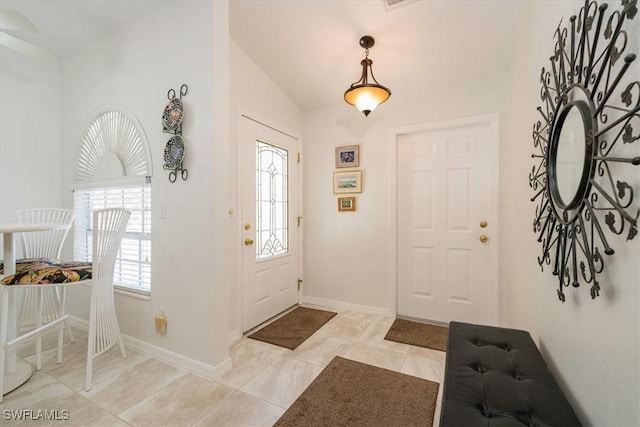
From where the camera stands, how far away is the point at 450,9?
2.11 m

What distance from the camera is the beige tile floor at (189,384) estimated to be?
1.58 m

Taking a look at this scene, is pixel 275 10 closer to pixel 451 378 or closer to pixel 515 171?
pixel 515 171

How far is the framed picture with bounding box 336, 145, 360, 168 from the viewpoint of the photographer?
10.6 ft

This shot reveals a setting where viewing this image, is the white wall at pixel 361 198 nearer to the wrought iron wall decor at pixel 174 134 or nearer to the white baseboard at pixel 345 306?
the white baseboard at pixel 345 306

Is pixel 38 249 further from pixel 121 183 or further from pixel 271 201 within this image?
pixel 271 201

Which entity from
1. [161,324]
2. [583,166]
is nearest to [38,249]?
[161,324]

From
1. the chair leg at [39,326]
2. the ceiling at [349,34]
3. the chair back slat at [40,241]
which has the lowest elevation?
the chair leg at [39,326]

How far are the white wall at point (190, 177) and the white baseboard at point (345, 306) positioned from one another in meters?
1.59

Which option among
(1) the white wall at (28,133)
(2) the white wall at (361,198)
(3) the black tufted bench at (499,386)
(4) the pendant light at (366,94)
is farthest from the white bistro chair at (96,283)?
(3) the black tufted bench at (499,386)

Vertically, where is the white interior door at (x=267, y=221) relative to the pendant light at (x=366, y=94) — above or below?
below

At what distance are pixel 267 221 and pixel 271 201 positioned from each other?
23cm

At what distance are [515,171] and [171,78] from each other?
9.30 ft

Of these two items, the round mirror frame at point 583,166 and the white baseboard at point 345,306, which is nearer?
the round mirror frame at point 583,166

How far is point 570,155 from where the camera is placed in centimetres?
110
